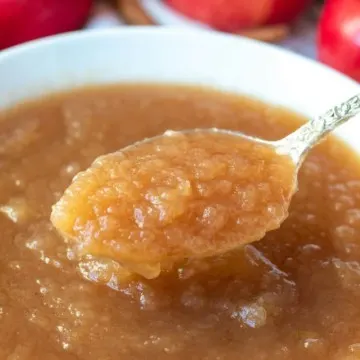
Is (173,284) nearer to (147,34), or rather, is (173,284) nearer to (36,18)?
(147,34)

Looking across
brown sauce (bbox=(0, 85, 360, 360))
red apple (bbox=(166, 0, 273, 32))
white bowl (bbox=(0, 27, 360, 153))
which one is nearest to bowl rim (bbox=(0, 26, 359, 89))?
white bowl (bbox=(0, 27, 360, 153))

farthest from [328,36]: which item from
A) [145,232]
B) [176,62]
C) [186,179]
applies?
→ [145,232]

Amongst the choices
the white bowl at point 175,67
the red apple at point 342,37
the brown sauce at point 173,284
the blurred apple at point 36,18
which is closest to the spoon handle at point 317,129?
the brown sauce at point 173,284

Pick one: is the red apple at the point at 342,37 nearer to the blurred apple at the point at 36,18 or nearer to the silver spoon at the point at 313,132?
the silver spoon at the point at 313,132

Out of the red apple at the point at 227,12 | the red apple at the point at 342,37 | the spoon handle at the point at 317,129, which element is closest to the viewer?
the spoon handle at the point at 317,129

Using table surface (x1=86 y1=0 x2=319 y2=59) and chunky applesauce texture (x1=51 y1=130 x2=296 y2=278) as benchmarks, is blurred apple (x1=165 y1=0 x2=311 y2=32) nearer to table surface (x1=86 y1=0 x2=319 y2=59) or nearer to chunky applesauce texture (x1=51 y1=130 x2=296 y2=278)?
table surface (x1=86 y1=0 x2=319 y2=59)
